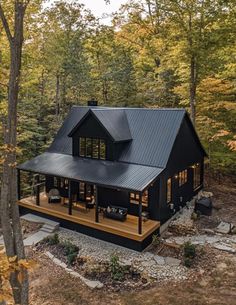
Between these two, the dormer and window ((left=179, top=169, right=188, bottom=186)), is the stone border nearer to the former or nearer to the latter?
the dormer

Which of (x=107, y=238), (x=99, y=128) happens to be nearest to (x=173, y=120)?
(x=99, y=128)

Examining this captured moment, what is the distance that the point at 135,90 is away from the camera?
91.5 feet

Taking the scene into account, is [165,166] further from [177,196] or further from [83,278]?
[83,278]

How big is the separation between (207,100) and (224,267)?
11984mm

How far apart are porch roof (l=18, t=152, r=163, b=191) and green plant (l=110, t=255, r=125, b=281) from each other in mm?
3018

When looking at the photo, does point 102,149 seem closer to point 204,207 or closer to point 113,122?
point 113,122

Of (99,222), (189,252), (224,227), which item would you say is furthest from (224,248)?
(99,222)

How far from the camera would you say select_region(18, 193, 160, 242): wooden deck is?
13031 millimetres

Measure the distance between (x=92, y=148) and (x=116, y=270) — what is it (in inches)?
294

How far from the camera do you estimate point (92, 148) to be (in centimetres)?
1677

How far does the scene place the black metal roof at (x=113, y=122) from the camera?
15.8m

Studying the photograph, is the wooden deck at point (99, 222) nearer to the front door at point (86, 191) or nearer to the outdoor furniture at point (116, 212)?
the outdoor furniture at point (116, 212)

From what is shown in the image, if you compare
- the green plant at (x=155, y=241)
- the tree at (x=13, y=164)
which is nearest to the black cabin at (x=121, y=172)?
the green plant at (x=155, y=241)

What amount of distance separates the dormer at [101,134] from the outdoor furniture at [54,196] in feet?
8.05
